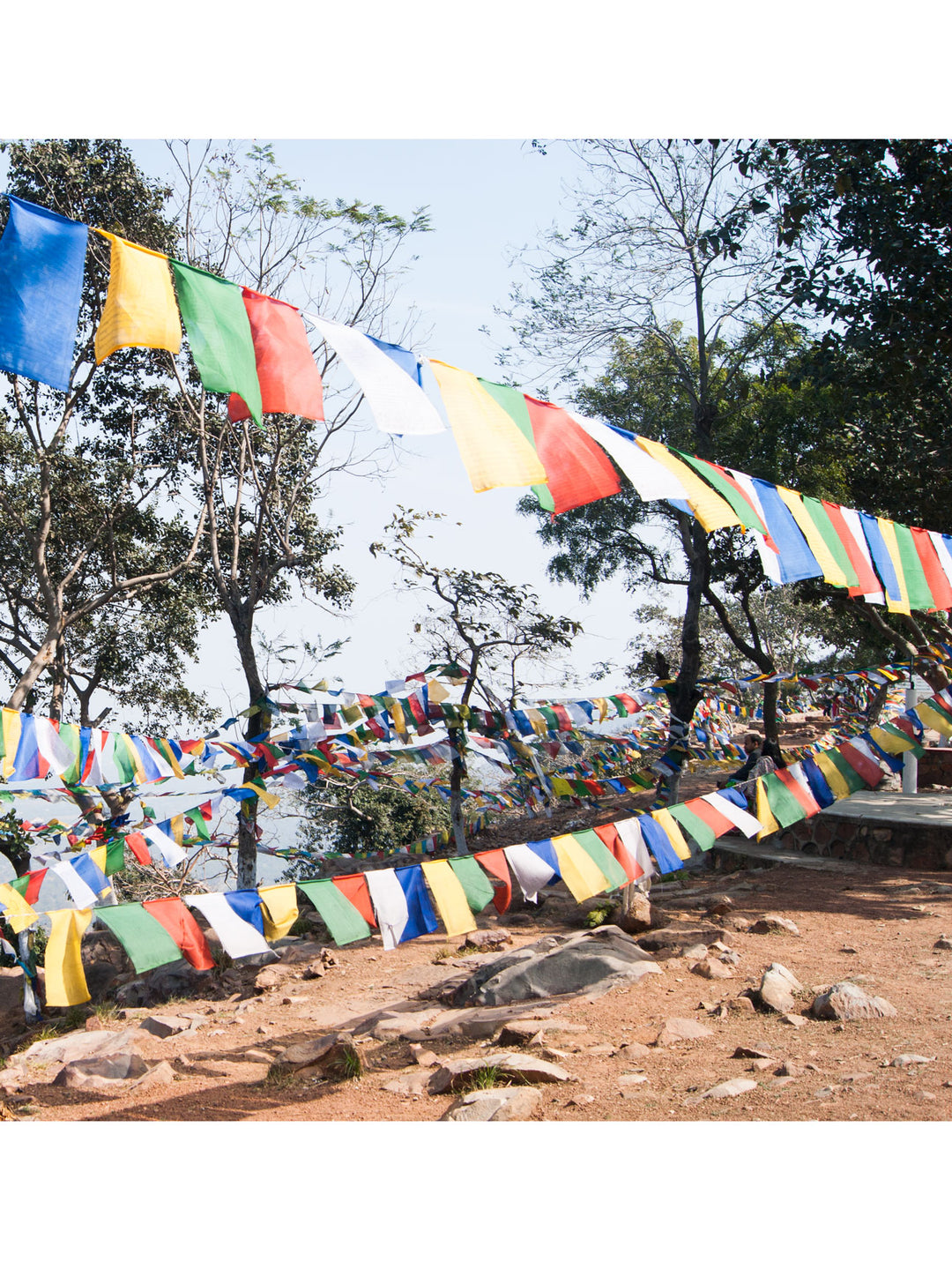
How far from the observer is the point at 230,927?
A: 176 inches

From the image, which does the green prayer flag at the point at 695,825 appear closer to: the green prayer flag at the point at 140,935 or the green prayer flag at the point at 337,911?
the green prayer flag at the point at 337,911

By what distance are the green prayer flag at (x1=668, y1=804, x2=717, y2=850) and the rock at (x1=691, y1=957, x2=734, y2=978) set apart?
1.14 meters

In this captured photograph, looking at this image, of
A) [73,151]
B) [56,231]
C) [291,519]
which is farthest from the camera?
[291,519]

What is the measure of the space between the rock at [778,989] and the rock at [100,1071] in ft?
13.8

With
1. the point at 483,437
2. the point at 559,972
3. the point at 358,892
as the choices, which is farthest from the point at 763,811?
the point at 483,437

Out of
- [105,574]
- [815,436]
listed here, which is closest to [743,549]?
[815,436]

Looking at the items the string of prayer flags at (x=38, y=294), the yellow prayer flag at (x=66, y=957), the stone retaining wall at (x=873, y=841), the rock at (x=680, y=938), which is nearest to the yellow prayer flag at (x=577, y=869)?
the rock at (x=680, y=938)

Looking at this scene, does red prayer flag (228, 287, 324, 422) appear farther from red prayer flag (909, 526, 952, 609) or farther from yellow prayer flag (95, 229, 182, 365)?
red prayer flag (909, 526, 952, 609)

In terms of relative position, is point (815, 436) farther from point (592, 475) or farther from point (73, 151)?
point (73, 151)

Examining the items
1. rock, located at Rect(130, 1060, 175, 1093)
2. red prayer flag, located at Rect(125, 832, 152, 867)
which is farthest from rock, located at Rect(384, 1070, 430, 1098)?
red prayer flag, located at Rect(125, 832, 152, 867)

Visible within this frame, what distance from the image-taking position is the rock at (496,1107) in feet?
15.0

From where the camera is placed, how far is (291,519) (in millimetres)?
13945

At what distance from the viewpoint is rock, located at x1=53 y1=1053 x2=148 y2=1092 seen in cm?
645

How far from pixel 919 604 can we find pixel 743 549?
21.4 ft
